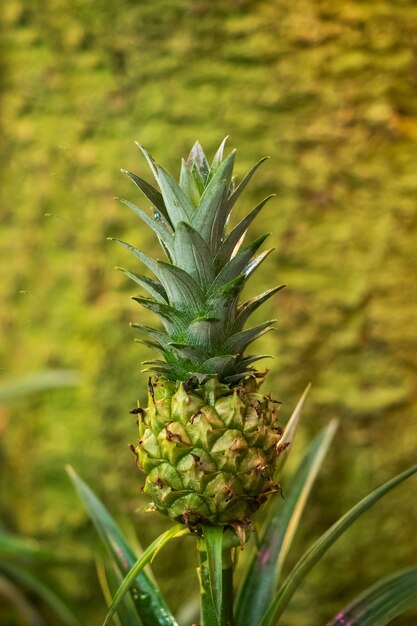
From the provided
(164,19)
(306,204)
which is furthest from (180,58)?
(306,204)

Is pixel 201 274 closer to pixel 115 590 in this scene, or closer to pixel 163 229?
pixel 163 229

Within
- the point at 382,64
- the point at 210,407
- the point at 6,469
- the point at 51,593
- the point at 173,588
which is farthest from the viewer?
the point at 6,469

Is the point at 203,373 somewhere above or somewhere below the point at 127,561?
above

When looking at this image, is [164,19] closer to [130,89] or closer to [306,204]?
[130,89]

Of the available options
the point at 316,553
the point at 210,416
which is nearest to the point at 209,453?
the point at 210,416

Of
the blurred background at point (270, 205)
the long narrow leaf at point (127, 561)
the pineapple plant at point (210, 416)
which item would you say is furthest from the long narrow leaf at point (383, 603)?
the blurred background at point (270, 205)
